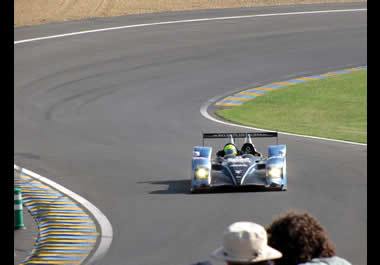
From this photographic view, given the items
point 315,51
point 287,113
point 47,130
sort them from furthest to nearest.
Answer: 1. point 315,51
2. point 287,113
3. point 47,130

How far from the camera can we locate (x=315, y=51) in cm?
3628

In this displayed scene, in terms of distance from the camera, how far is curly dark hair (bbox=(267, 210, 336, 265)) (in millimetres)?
5004

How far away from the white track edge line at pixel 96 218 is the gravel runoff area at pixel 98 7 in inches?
1070

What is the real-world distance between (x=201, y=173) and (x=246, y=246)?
31.9ft

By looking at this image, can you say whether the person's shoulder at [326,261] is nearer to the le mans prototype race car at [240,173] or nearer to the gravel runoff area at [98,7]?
the le mans prototype race car at [240,173]

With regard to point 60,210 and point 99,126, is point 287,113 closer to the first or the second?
point 99,126

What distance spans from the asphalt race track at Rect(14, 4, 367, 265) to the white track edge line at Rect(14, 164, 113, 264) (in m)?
0.17

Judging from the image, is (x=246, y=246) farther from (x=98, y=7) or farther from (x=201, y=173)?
(x=98, y=7)

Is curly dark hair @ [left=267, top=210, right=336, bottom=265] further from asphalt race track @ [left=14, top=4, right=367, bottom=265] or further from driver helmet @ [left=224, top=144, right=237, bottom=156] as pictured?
driver helmet @ [left=224, top=144, right=237, bottom=156]

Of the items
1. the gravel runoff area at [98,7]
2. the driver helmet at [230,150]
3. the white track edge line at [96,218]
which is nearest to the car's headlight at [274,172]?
the driver helmet at [230,150]

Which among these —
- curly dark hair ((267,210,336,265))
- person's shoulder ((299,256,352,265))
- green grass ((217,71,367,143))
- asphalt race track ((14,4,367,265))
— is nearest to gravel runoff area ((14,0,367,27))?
asphalt race track ((14,4,367,265))

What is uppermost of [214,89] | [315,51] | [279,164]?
[315,51]

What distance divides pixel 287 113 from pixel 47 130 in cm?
858

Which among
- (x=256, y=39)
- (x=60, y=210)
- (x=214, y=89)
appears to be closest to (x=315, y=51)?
Result: (x=256, y=39)
